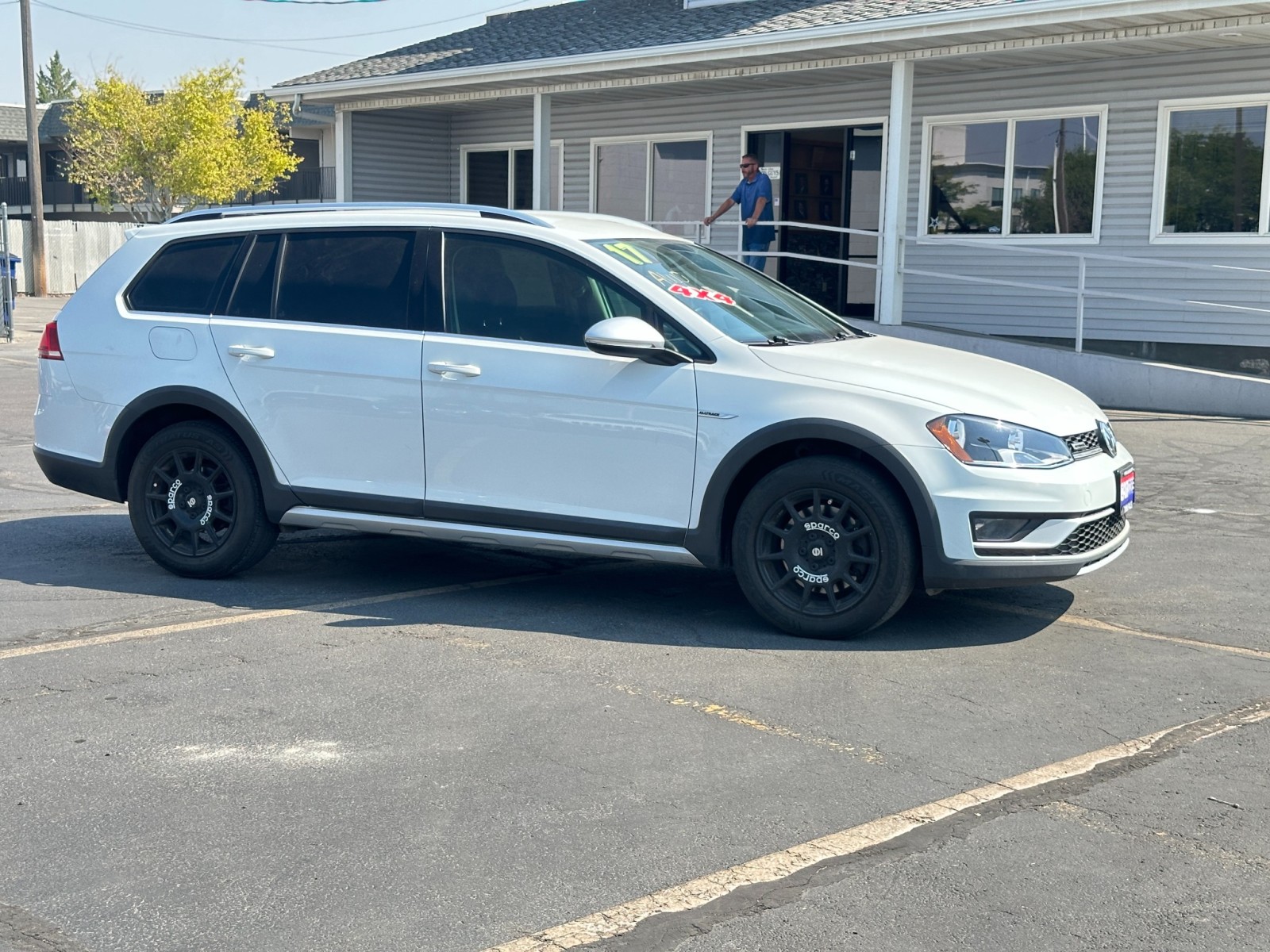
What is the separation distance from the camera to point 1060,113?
16328 millimetres

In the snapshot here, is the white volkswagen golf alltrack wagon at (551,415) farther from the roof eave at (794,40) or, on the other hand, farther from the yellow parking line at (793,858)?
the roof eave at (794,40)

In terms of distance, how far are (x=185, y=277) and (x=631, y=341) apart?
2494 millimetres

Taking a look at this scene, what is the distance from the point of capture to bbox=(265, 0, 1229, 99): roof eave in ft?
44.3

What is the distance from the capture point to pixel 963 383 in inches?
237

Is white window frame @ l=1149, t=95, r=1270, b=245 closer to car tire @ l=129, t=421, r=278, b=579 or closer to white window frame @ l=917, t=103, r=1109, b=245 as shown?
white window frame @ l=917, t=103, r=1109, b=245

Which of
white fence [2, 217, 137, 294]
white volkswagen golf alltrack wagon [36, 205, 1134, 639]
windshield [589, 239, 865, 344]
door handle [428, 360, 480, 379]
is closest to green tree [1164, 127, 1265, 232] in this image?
windshield [589, 239, 865, 344]

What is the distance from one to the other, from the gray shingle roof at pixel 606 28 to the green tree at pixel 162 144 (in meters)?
19.1

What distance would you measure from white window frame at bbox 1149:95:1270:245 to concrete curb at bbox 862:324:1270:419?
5.42 ft

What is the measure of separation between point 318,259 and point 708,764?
3.54 meters

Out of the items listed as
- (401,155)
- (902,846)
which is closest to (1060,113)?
(401,155)

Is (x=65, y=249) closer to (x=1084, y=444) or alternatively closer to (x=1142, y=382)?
(x=1142, y=382)

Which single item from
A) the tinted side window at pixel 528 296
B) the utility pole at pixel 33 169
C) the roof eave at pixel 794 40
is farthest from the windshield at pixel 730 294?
the utility pole at pixel 33 169

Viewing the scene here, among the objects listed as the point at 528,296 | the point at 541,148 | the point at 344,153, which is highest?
the point at 344,153

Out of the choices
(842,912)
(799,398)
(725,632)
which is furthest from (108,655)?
(842,912)
